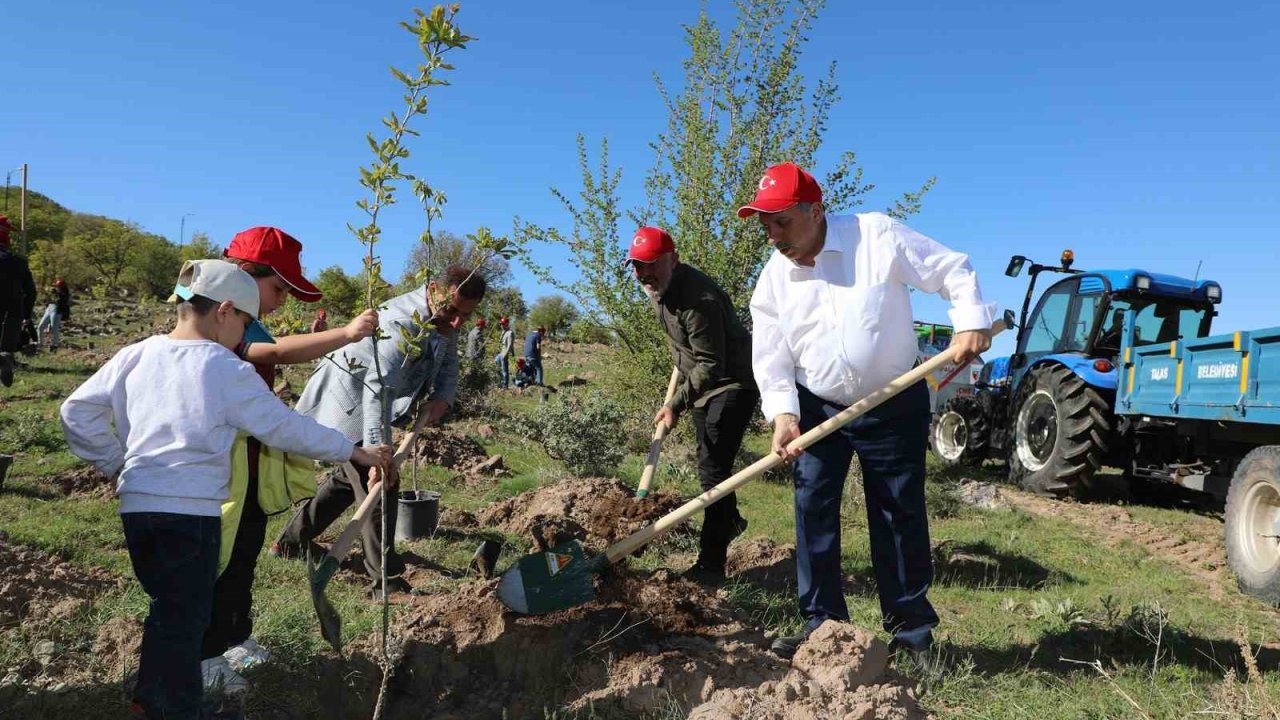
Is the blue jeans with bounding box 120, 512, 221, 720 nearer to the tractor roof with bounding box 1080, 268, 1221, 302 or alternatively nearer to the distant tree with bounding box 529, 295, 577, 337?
the tractor roof with bounding box 1080, 268, 1221, 302

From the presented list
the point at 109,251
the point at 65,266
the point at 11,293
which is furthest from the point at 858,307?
the point at 109,251

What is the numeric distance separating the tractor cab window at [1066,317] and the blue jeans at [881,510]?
245 inches

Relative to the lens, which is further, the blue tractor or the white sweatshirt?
the blue tractor

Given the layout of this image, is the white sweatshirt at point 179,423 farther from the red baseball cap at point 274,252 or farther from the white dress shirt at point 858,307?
the white dress shirt at point 858,307

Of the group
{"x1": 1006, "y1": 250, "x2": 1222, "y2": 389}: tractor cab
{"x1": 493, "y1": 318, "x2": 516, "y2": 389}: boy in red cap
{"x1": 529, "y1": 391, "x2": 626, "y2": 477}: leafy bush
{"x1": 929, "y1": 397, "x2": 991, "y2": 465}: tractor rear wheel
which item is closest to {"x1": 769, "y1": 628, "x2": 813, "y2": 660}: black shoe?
{"x1": 529, "y1": 391, "x2": 626, "y2": 477}: leafy bush

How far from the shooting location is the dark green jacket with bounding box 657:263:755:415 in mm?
4254

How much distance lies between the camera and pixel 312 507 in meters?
4.19

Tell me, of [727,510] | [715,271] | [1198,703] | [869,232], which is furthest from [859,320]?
[715,271]

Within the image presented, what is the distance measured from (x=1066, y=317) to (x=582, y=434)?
214 inches

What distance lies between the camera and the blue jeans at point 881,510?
3.17 metres

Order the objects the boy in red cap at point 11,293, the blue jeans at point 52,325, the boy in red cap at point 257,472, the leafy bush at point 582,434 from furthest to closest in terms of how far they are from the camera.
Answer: the blue jeans at point 52,325 → the leafy bush at point 582,434 → the boy in red cap at point 11,293 → the boy in red cap at point 257,472

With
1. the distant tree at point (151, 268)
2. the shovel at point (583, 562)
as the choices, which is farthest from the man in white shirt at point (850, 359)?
the distant tree at point (151, 268)

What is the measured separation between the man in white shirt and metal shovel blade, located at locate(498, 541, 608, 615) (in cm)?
83

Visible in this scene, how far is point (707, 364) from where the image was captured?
14.1 feet
